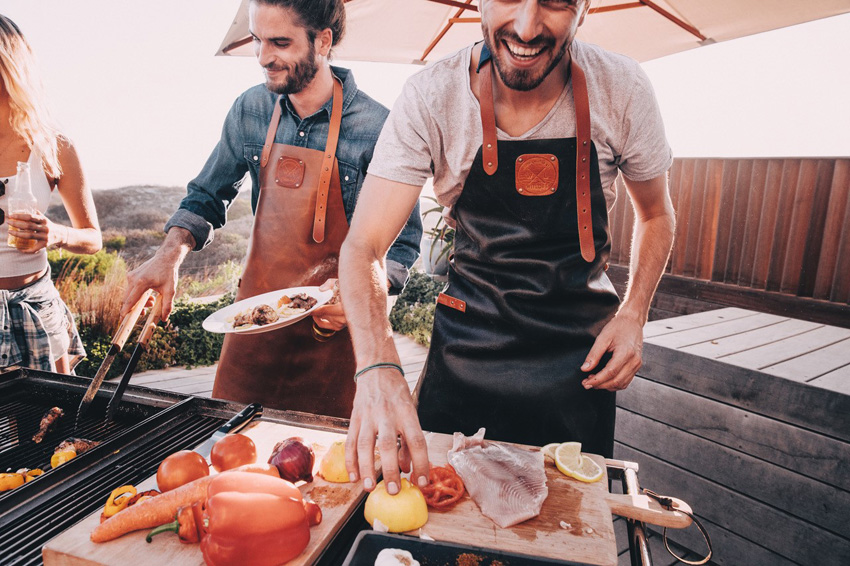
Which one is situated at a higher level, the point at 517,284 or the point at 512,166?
the point at 512,166

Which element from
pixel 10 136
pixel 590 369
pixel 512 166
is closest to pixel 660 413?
pixel 590 369

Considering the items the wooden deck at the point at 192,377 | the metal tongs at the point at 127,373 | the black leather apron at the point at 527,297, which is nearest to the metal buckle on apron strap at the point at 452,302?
the black leather apron at the point at 527,297

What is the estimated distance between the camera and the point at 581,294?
5.89 ft

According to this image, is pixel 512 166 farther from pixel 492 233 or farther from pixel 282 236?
pixel 282 236

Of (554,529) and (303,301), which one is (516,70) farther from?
(554,529)

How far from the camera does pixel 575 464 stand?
149 centimetres

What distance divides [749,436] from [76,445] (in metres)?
2.87

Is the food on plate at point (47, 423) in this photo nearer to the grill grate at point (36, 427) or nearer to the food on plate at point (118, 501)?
the grill grate at point (36, 427)

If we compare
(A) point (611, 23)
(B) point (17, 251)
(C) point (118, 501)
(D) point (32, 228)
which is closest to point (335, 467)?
(C) point (118, 501)

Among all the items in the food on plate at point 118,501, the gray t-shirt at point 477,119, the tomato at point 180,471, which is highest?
the gray t-shirt at point 477,119

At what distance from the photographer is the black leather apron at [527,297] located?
1719 millimetres

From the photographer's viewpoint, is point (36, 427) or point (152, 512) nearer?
point (152, 512)

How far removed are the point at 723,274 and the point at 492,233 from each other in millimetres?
4839

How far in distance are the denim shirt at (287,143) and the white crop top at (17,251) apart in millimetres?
773
